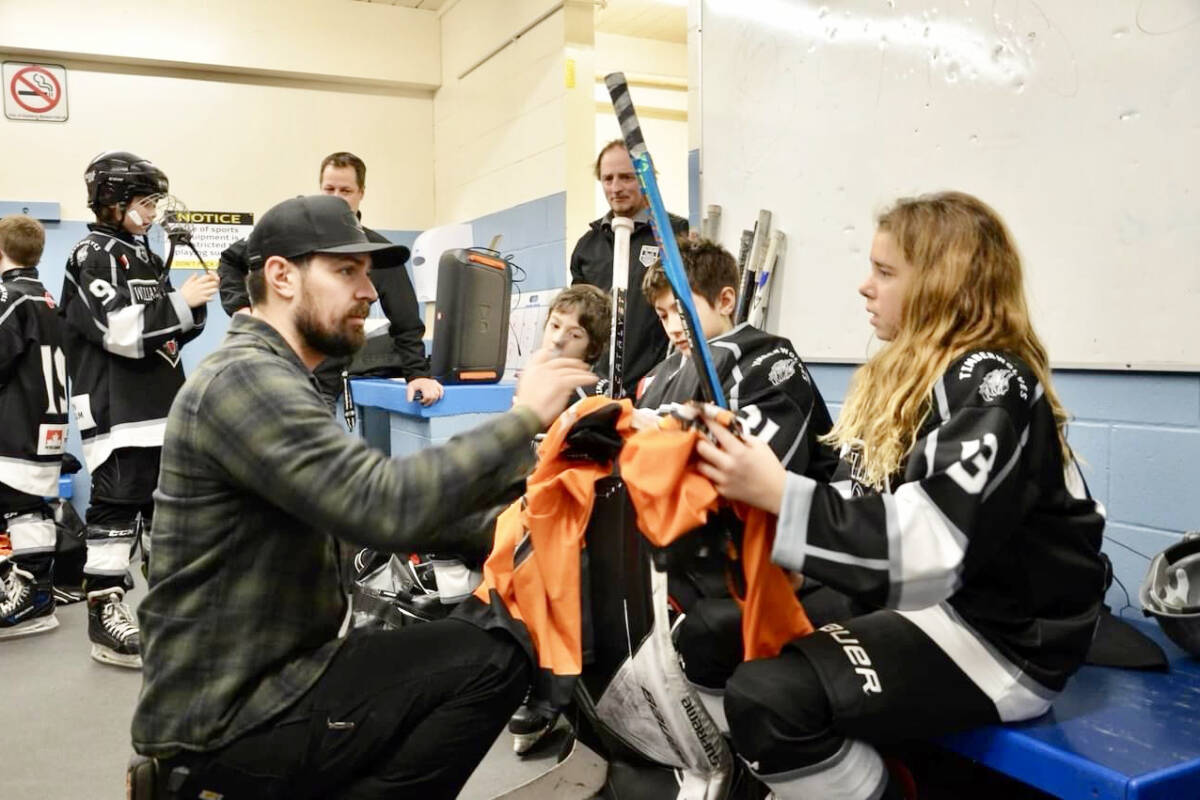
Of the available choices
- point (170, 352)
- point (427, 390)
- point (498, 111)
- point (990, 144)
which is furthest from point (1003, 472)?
point (498, 111)

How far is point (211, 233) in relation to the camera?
18.3 ft

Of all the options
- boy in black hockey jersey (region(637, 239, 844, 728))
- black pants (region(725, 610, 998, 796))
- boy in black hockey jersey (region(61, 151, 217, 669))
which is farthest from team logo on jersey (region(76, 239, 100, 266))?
black pants (region(725, 610, 998, 796))

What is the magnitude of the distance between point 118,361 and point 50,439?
657 mm

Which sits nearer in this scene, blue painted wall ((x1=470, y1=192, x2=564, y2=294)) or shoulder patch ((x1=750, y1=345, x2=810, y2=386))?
shoulder patch ((x1=750, y1=345, x2=810, y2=386))

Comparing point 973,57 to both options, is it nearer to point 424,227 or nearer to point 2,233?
point 2,233

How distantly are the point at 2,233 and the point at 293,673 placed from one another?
2968mm

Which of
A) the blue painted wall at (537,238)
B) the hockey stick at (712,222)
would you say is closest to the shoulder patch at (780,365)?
the hockey stick at (712,222)

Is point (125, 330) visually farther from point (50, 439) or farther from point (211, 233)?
point (211, 233)

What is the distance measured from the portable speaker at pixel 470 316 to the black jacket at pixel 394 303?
22 cm

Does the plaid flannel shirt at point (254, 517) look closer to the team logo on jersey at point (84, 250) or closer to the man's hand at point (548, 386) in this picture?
the man's hand at point (548, 386)

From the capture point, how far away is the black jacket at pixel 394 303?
3.54 meters

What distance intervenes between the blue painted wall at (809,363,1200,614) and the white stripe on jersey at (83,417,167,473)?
2707 mm

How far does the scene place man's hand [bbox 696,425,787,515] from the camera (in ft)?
4.05

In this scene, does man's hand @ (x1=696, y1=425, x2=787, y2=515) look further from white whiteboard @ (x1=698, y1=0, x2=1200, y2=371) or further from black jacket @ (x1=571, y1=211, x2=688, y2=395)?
black jacket @ (x1=571, y1=211, x2=688, y2=395)
